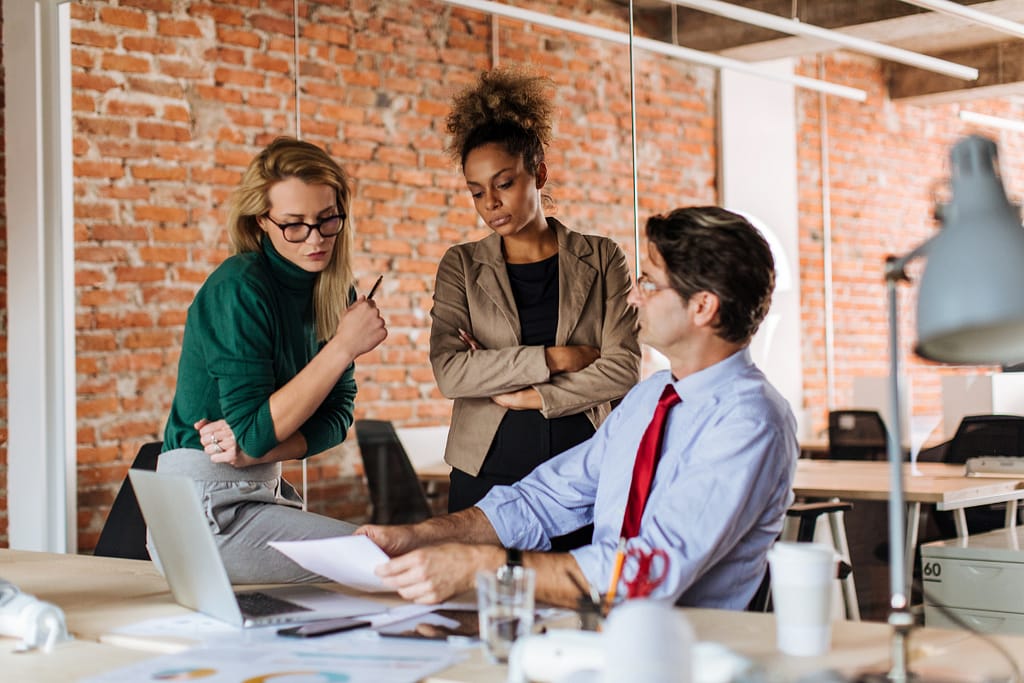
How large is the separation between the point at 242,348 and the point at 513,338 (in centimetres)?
100

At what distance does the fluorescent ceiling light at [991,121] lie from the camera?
170 inches

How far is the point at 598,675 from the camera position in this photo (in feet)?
4.36

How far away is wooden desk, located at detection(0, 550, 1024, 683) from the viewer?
153 cm

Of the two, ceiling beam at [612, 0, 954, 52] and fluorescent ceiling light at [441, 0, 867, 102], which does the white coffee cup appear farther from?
fluorescent ceiling light at [441, 0, 867, 102]

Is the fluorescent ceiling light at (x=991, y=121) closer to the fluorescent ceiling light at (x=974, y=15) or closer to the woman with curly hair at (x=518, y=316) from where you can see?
the fluorescent ceiling light at (x=974, y=15)

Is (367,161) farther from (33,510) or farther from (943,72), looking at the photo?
(943,72)

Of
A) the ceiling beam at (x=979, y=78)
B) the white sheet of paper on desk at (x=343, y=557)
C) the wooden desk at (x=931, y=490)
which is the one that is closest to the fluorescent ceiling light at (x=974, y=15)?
the ceiling beam at (x=979, y=78)

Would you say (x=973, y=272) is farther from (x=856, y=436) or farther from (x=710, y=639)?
(x=856, y=436)

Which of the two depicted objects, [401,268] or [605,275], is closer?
[605,275]

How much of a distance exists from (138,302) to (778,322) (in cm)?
277


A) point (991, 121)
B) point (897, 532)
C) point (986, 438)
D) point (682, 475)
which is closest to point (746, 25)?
point (991, 121)

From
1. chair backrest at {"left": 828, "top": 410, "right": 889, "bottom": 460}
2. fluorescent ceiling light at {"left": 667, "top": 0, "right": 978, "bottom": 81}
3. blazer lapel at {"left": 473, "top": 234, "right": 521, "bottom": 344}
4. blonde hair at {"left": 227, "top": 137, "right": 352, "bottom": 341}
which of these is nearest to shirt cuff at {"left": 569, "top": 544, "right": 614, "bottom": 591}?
blonde hair at {"left": 227, "top": 137, "right": 352, "bottom": 341}

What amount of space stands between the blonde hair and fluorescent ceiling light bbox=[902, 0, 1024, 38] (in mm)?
2936

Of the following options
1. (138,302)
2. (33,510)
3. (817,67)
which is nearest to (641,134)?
(817,67)
